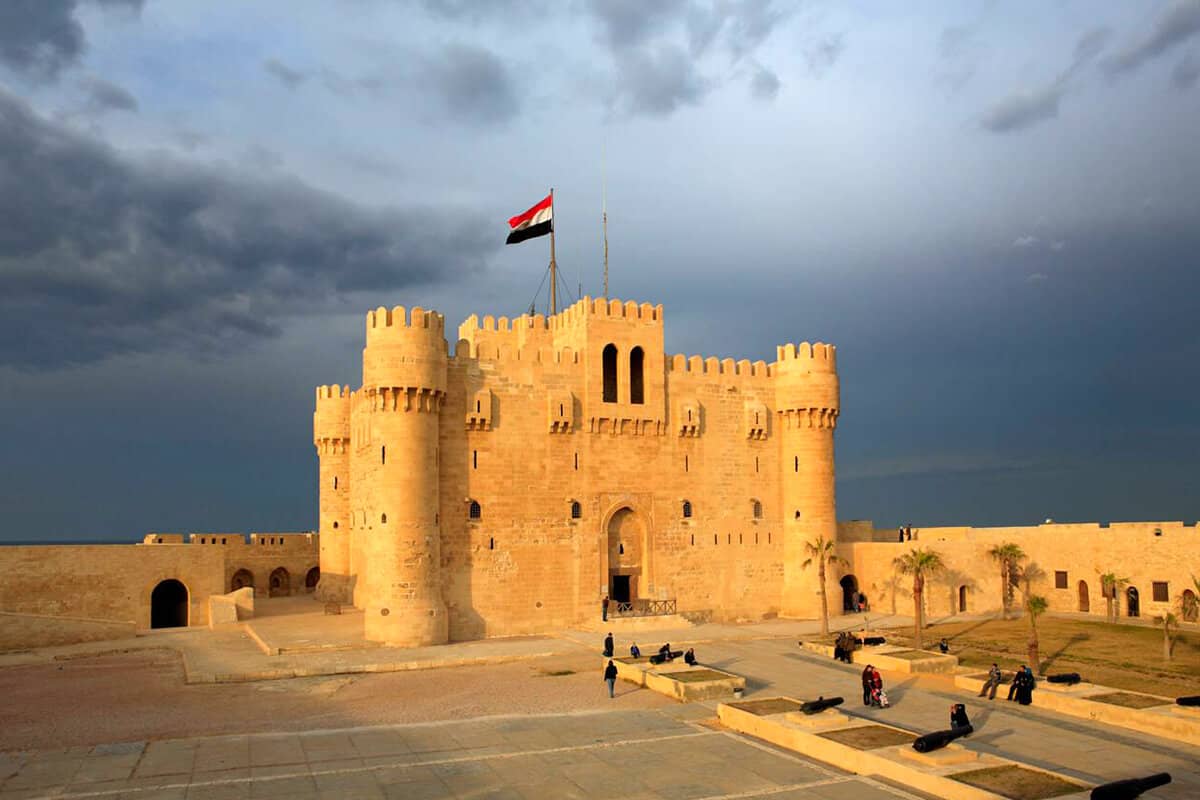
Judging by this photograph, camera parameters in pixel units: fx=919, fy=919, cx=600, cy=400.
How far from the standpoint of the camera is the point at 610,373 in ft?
133

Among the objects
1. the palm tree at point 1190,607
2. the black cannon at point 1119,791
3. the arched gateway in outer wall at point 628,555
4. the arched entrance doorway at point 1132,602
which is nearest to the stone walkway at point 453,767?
the black cannon at point 1119,791

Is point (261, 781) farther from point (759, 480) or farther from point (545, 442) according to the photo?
point (759, 480)

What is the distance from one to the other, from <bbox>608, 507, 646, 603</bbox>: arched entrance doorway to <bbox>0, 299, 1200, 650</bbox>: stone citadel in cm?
9

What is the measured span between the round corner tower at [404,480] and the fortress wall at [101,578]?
10.8 metres

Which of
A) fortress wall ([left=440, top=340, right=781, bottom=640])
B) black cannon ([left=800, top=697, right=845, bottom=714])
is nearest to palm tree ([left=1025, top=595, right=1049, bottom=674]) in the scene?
black cannon ([left=800, top=697, right=845, bottom=714])

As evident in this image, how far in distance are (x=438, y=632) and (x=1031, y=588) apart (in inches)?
1085

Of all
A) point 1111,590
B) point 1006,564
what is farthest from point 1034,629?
point 1006,564

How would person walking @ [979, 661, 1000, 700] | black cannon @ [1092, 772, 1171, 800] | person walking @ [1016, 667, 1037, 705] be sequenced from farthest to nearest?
person walking @ [979, 661, 1000, 700] → person walking @ [1016, 667, 1037, 705] → black cannon @ [1092, 772, 1171, 800]

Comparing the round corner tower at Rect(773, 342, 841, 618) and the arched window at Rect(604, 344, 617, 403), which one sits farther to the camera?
the round corner tower at Rect(773, 342, 841, 618)

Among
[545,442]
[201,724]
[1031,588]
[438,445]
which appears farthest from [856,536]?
[201,724]

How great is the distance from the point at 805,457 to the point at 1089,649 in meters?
14.8

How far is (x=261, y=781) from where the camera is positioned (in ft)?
57.2

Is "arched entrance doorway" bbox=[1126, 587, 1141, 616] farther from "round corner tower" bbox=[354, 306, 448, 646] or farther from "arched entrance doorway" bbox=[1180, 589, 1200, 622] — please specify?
"round corner tower" bbox=[354, 306, 448, 646]

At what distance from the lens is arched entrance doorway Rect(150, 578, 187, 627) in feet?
149
